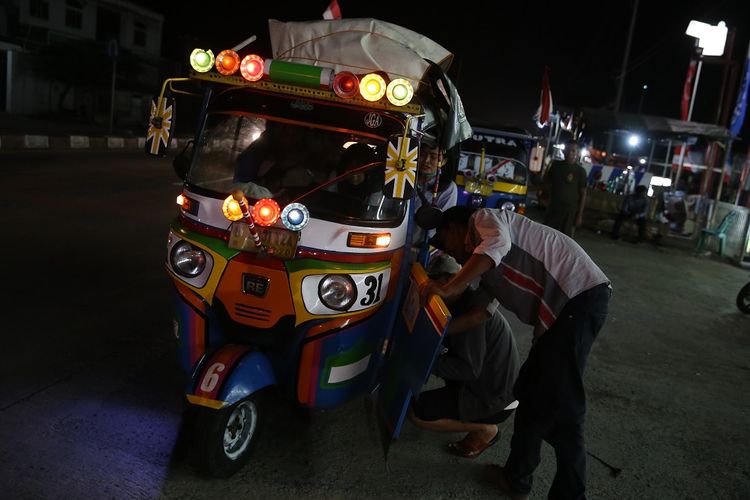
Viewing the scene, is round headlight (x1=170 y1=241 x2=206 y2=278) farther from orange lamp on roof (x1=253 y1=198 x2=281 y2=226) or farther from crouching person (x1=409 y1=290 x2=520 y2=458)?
crouching person (x1=409 y1=290 x2=520 y2=458)

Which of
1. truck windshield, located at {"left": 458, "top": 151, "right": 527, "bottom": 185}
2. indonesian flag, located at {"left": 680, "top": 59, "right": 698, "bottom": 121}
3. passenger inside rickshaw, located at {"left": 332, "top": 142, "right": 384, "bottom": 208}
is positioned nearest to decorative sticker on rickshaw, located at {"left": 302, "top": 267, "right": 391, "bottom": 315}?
passenger inside rickshaw, located at {"left": 332, "top": 142, "right": 384, "bottom": 208}

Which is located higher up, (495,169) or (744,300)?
(495,169)

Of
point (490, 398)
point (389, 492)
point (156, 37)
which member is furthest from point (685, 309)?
point (156, 37)

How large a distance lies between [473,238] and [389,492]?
5.09ft

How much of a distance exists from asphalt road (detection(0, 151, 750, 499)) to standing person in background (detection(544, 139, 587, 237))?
232cm

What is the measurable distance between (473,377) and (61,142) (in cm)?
1911

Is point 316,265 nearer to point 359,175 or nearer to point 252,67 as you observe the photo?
point 359,175

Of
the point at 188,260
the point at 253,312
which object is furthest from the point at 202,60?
the point at 253,312

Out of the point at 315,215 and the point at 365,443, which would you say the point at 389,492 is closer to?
the point at 365,443

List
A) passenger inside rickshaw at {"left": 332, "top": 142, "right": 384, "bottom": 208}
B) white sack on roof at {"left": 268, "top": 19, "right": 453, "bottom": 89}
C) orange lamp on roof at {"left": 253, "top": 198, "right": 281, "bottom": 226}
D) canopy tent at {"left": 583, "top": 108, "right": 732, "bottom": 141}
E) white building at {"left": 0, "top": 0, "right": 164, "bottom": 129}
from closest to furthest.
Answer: orange lamp on roof at {"left": 253, "top": 198, "right": 281, "bottom": 226}
passenger inside rickshaw at {"left": 332, "top": 142, "right": 384, "bottom": 208}
white sack on roof at {"left": 268, "top": 19, "right": 453, "bottom": 89}
canopy tent at {"left": 583, "top": 108, "right": 732, "bottom": 141}
white building at {"left": 0, "top": 0, "right": 164, "bottom": 129}

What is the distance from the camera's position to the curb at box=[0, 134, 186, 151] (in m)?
16.4

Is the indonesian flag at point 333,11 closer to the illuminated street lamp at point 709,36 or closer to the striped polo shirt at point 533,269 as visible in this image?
the striped polo shirt at point 533,269

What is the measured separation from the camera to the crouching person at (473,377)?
3.52 meters

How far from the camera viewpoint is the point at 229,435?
10.7ft
